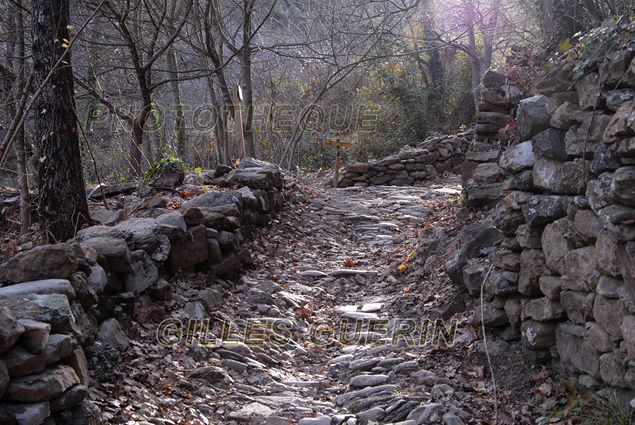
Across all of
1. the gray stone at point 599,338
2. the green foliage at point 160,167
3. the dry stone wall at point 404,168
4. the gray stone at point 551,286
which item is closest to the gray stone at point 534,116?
the gray stone at point 551,286

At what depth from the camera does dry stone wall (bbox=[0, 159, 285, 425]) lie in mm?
2869

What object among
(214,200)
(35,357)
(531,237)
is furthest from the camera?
(214,200)

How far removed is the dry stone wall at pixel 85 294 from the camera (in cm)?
287

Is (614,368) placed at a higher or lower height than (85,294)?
lower

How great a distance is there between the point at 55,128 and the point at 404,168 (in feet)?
35.0

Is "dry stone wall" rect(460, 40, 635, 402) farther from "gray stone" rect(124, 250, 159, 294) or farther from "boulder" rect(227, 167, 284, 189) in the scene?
"boulder" rect(227, 167, 284, 189)

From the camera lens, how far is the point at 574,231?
12.1ft

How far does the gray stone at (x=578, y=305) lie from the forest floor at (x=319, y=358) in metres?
0.56

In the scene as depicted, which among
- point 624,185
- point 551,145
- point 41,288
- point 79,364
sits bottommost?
point 79,364

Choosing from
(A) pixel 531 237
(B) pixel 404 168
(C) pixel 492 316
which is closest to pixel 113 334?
(C) pixel 492 316

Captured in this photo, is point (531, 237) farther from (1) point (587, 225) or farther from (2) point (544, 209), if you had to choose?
(1) point (587, 225)

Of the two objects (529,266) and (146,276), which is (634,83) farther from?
(146,276)

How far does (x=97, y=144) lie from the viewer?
1579cm

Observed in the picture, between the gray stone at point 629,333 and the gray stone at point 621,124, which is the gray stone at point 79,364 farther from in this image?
the gray stone at point 621,124
